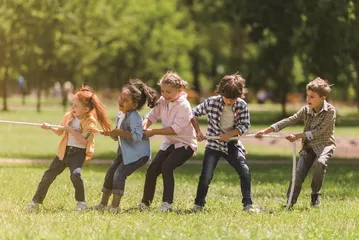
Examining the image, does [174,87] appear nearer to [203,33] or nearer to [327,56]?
[327,56]

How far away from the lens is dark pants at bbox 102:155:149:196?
11666 millimetres

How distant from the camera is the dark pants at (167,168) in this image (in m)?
12.0

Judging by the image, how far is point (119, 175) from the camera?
38.4 feet

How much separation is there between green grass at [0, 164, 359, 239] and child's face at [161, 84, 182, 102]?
1.34 meters

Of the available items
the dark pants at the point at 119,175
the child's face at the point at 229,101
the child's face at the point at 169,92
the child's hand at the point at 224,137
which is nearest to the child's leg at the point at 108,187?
the dark pants at the point at 119,175

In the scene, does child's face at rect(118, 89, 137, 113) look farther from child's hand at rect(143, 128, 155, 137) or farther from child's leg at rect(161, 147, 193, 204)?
child's leg at rect(161, 147, 193, 204)

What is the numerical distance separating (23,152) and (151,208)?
1282 centimetres

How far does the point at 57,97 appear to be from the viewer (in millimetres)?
85688

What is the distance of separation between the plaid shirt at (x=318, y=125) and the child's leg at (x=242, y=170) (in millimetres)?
613

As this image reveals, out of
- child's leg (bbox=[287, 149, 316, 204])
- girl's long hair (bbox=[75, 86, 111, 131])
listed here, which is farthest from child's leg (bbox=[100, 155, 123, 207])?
child's leg (bbox=[287, 149, 316, 204])

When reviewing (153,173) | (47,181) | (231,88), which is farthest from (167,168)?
(47,181)

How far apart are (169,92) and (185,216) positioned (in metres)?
1.68

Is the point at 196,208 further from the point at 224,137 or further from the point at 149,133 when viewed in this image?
the point at 149,133

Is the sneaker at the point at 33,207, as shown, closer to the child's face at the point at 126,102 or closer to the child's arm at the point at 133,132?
the child's arm at the point at 133,132
